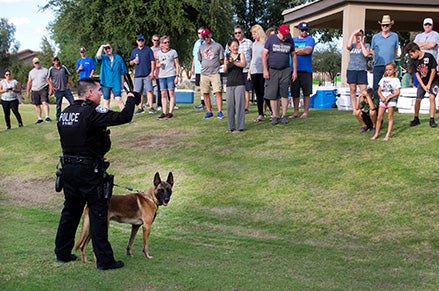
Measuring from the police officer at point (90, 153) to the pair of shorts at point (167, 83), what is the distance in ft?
27.5

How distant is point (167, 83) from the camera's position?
1373 cm

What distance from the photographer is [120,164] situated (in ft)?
35.7

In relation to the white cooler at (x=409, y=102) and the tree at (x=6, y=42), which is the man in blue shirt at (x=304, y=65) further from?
the tree at (x=6, y=42)

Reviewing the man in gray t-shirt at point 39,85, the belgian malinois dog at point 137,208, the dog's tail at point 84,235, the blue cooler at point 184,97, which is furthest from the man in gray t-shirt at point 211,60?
the blue cooler at point 184,97

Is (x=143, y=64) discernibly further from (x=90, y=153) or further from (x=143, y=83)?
(x=90, y=153)

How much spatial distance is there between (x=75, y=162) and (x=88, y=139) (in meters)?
0.26

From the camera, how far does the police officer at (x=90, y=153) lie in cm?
505

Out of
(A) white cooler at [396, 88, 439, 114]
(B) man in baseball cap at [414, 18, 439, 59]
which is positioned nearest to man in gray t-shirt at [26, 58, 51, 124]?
(A) white cooler at [396, 88, 439, 114]

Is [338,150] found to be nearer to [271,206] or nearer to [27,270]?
[271,206]

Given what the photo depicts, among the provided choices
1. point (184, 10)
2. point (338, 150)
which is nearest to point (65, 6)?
point (184, 10)

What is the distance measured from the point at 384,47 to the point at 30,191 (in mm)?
7904

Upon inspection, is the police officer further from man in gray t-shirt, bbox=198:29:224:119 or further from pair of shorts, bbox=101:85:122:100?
pair of shorts, bbox=101:85:122:100

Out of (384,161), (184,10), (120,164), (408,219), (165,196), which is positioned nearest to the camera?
(165,196)

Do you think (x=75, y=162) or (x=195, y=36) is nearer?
(x=75, y=162)
